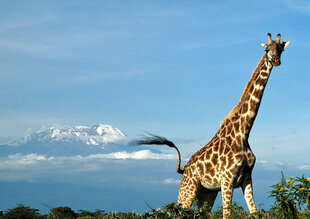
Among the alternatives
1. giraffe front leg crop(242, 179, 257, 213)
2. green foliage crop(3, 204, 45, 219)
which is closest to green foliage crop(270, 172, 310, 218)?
giraffe front leg crop(242, 179, 257, 213)

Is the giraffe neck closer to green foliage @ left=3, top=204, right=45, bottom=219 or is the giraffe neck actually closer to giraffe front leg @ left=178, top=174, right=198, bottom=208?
giraffe front leg @ left=178, top=174, right=198, bottom=208

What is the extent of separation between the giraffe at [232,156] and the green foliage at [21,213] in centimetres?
851

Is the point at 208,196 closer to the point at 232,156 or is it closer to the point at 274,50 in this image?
the point at 232,156

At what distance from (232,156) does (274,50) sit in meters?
3.21

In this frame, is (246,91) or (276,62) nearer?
(276,62)

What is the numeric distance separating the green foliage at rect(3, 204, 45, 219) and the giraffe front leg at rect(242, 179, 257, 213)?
1036cm

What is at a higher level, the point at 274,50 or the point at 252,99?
the point at 274,50

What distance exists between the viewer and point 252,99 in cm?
1304

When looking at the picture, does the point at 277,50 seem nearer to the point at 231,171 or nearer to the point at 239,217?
the point at 231,171

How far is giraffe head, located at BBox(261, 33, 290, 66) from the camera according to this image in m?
12.4

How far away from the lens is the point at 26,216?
19.2 metres

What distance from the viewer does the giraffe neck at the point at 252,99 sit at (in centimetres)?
1289

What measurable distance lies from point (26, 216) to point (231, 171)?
1067cm

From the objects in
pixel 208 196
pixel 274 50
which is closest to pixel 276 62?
pixel 274 50
